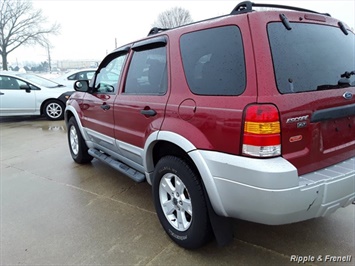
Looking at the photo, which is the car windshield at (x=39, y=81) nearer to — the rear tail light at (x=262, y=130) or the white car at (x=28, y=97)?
the white car at (x=28, y=97)

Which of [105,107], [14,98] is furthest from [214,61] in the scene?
[14,98]

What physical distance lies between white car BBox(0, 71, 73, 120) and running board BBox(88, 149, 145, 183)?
5.50 m

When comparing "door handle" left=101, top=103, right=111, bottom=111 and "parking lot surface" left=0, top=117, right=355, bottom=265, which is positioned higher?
"door handle" left=101, top=103, right=111, bottom=111

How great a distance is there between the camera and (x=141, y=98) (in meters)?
2.91

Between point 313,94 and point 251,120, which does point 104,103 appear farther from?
point 313,94

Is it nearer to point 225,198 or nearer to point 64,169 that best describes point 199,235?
point 225,198

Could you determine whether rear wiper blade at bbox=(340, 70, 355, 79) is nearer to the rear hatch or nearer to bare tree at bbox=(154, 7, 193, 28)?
the rear hatch

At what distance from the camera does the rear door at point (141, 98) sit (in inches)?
106

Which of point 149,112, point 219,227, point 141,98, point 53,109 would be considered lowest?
point 219,227

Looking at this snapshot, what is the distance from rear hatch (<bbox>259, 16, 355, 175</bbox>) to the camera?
6.33 ft

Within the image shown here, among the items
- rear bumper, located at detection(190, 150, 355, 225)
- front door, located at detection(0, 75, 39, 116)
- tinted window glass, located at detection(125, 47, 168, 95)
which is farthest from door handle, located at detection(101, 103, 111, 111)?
front door, located at detection(0, 75, 39, 116)

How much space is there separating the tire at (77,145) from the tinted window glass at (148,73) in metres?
1.80

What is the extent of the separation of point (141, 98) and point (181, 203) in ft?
3.65

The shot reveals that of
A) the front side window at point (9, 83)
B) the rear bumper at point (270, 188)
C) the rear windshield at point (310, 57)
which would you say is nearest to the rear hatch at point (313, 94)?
the rear windshield at point (310, 57)
